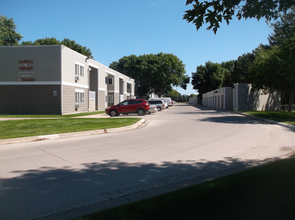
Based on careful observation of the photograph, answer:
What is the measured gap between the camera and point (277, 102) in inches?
1577

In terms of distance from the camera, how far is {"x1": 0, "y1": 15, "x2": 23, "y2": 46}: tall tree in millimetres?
47469

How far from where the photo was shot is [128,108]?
25.5 meters

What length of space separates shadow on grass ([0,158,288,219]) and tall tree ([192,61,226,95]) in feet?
221

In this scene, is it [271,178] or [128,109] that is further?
[128,109]

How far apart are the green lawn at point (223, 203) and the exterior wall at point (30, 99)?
23305 millimetres

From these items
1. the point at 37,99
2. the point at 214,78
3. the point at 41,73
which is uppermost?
the point at 214,78

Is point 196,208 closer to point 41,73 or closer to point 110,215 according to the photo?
point 110,215

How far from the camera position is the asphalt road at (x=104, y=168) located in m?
4.30

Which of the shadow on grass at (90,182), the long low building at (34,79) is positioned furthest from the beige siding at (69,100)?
the shadow on grass at (90,182)

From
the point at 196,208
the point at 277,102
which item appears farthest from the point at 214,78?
the point at 196,208

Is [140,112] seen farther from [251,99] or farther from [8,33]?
[8,33]

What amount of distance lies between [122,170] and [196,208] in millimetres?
2896

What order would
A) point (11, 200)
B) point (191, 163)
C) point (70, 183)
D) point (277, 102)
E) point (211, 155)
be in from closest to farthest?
point (11, 200)
point (70, 183)
point (191, 163)
point (211, 155)
point (277, 102)

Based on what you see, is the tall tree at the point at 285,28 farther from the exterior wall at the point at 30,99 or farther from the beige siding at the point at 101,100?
the beige siding at the point at 101,100
